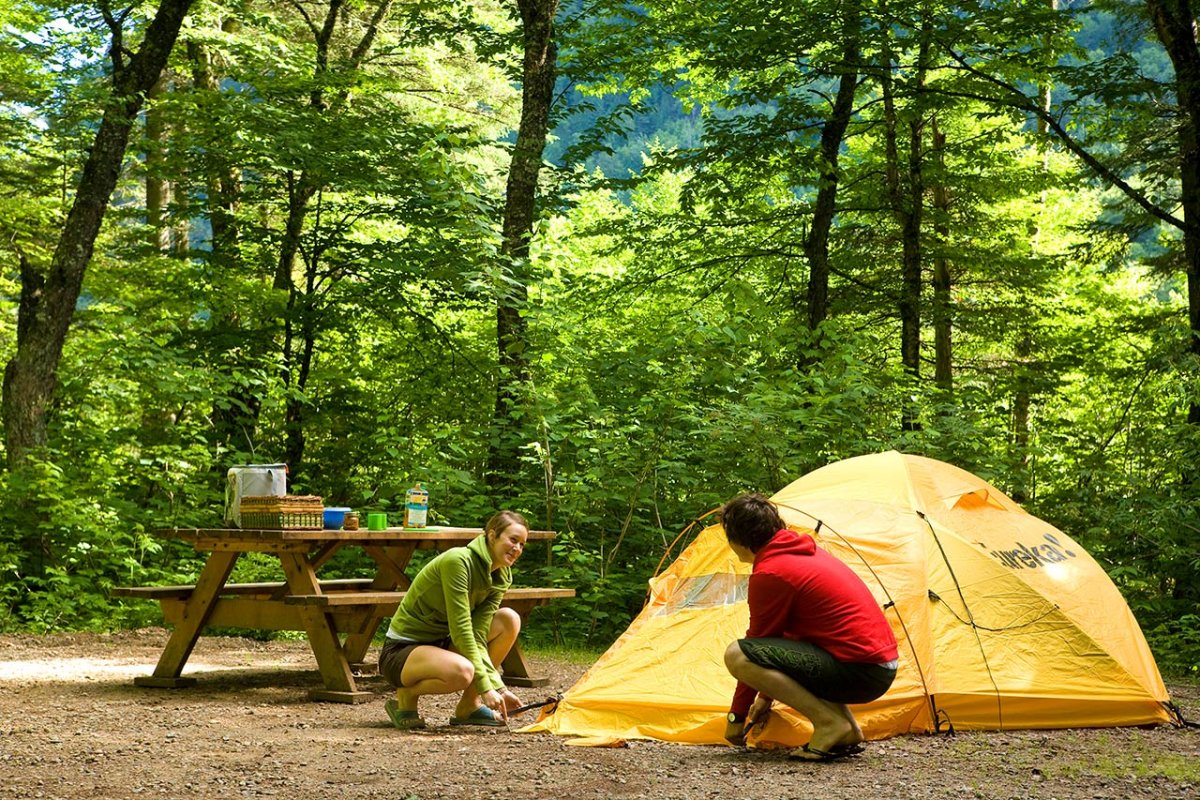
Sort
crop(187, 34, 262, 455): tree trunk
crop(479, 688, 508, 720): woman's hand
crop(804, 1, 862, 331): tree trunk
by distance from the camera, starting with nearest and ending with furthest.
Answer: crop(479, 688, 508, 720): woman's hand < crop(187, 34, 262, 455): tree trunk < crop(804, 1, 862, 331): tree trunk

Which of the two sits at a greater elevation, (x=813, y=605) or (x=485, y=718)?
(x=813, y=605)

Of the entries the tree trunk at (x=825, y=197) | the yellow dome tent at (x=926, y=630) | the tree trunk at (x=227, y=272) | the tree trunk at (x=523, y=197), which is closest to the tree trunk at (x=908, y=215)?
the tree trunk at (x=825, y=197)

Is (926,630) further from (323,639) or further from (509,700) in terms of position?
(323,639)

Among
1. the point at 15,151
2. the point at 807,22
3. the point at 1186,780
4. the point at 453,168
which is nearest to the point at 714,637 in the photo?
the point at 1186,780

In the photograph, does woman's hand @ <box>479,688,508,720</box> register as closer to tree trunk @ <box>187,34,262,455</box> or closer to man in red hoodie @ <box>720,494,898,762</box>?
man in red hoodie @ <box>720,494,898,762</box>

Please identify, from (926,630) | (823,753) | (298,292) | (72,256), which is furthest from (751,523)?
(298,292)

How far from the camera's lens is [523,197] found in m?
11.7

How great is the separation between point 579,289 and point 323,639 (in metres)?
8.67

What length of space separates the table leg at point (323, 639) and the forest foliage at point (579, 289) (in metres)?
3.24

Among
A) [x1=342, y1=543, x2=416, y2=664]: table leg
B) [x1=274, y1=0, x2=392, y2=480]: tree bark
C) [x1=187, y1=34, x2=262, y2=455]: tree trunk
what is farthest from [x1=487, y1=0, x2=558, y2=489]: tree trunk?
[x1=342, y1=543, x2=416, y2=664]: table leg

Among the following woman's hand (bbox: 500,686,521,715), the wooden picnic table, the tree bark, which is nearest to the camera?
woman's hand (bbox: 500,686,521,715)

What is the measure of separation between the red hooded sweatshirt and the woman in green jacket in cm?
126

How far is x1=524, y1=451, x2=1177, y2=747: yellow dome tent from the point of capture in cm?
554

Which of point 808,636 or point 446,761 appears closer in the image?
point 446,761
